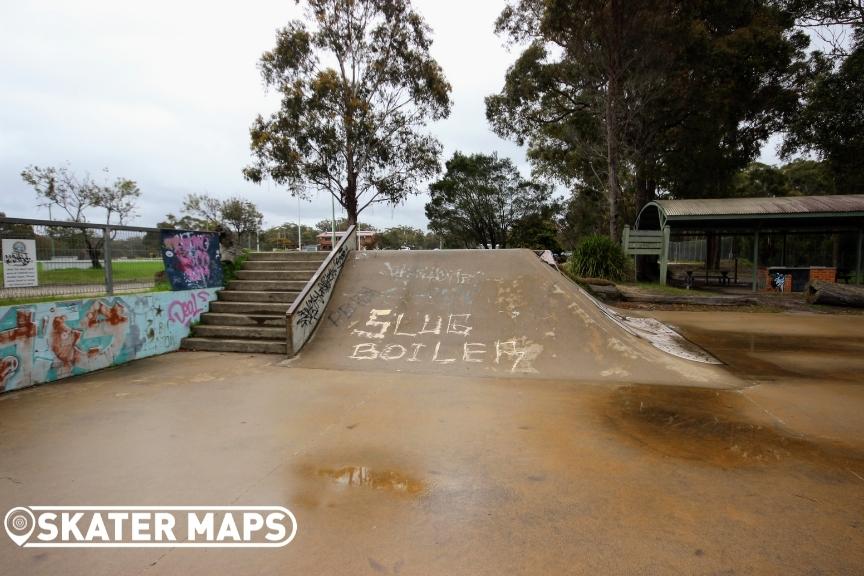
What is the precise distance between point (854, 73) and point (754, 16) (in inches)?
181

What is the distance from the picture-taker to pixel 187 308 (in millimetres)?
7578

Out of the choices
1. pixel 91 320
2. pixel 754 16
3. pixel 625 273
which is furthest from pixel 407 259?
pixel 754 16

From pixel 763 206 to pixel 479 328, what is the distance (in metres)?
13.9

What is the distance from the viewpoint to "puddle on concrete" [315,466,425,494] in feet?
9.52

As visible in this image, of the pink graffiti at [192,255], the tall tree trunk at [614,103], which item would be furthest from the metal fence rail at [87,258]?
the tall tree trunk at [614,103]

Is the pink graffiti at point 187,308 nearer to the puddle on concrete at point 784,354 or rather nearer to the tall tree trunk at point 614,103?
the puddle on concrete at point 784,354

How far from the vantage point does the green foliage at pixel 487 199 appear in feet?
114

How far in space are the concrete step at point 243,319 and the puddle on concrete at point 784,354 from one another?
722 cm

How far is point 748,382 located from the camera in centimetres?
537

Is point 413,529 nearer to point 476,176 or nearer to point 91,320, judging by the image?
point 91,320

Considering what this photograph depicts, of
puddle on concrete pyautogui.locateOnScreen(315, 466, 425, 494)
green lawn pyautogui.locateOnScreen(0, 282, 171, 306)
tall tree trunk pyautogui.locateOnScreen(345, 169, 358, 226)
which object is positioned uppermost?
tall tree trunk pyautogui.locateOnScreen(345, 169, 358, 226)

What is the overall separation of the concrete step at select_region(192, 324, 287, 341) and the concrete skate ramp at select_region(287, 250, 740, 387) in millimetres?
705

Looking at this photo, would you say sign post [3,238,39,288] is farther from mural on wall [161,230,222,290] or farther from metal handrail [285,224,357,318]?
metal handrail [285,224,357,318]

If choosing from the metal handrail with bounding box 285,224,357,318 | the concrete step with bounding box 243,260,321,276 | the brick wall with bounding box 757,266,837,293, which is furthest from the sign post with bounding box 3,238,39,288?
the brick wall with bounding box 757,266,837,293
